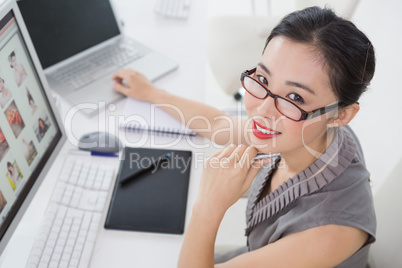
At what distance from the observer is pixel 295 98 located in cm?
82

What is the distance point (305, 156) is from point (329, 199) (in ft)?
0.49

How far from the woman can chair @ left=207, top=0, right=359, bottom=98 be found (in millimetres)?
863

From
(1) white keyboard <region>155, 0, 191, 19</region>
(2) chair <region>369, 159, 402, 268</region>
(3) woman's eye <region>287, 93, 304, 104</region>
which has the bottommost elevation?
(2) chair <region>369, 159, 402, 268</region>

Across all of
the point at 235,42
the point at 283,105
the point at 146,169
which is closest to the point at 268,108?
the point at 283,105

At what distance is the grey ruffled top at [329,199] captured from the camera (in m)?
0.84

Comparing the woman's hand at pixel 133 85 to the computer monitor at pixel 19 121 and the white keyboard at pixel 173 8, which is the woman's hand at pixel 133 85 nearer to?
the computer monitor at pixel 19 121

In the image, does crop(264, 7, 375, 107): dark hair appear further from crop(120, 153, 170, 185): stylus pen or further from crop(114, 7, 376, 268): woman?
crop(120, 153, 170, 185): stylus pen

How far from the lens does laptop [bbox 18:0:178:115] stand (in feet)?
4.07

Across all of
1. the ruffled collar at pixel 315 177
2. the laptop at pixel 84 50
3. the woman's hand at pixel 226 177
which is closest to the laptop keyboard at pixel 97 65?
the laptop at pixel 84 50

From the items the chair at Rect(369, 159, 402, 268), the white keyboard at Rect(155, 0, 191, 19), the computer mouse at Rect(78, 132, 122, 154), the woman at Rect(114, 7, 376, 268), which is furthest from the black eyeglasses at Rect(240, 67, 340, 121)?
the white keyboard at Rect(155, 0, 191, 19)

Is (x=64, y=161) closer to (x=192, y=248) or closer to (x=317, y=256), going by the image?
(x=192, y=248)

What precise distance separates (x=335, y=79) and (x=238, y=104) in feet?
5.21

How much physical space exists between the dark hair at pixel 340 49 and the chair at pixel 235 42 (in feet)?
3.15

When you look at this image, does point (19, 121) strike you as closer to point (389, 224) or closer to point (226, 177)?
point (226, 177)
